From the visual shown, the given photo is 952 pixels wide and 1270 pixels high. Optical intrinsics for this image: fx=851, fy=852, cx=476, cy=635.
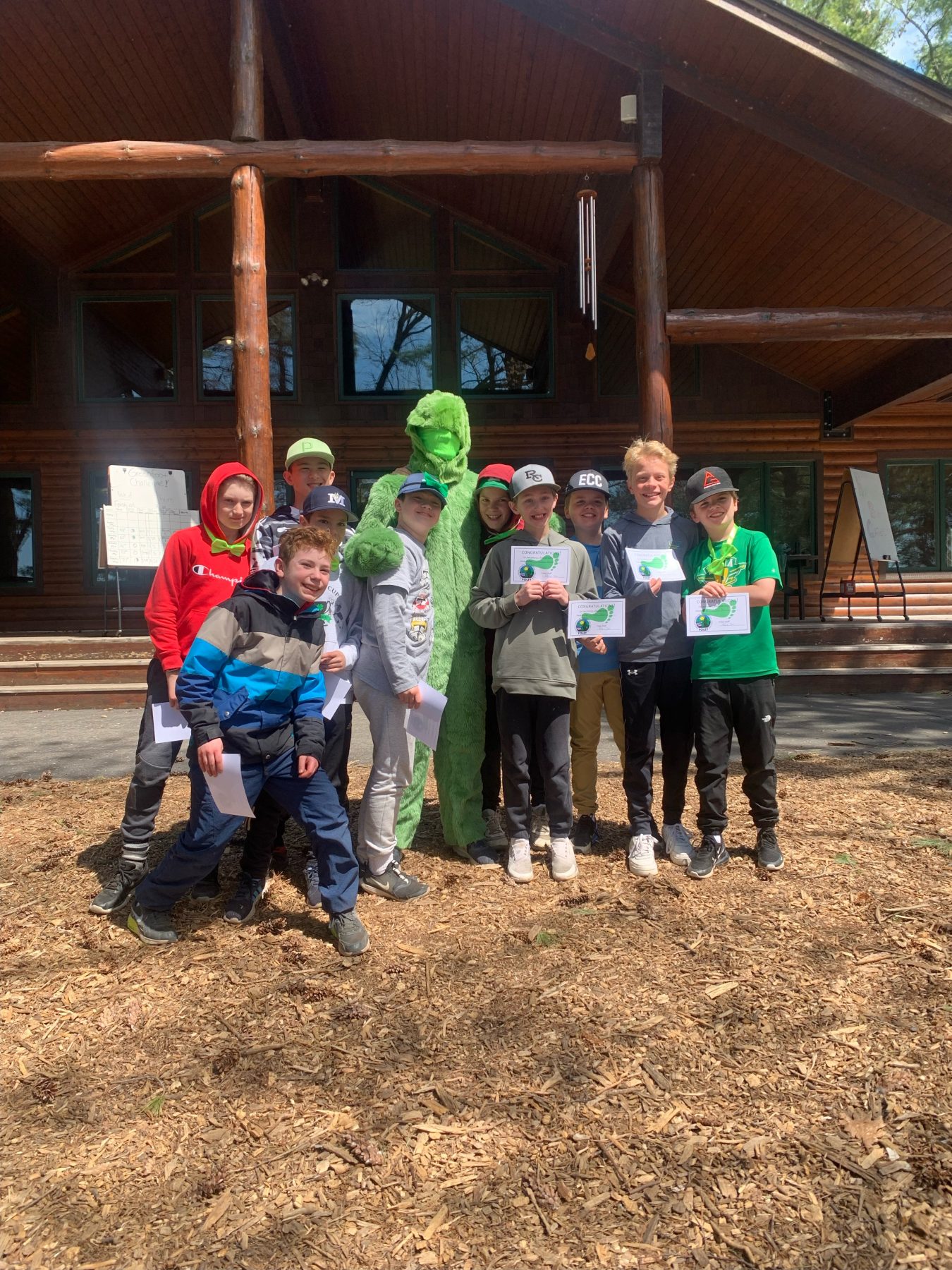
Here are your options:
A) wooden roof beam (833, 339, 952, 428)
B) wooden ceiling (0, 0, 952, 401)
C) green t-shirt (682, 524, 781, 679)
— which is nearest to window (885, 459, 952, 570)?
wooden roof beam (833, 339, 952, 428)

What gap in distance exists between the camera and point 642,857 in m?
3.75

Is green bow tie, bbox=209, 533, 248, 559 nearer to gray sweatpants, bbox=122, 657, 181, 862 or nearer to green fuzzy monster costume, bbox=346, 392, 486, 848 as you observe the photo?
gray sweatpants, bbox=122, 657, 181, 862

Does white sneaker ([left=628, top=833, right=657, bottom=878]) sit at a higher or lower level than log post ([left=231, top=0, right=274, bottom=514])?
lower

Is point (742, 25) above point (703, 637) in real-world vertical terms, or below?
above

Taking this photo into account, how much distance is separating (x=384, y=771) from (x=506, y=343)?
1149 cm

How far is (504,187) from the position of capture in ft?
39.3

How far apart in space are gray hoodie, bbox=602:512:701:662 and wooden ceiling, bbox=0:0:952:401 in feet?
21.1

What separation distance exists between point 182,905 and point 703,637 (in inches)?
97.4

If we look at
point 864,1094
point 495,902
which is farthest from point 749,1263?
point 495,902

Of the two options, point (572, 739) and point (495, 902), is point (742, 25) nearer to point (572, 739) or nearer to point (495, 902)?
point (572, 739)

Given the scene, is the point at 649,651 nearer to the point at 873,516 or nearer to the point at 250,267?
the point at 250,267

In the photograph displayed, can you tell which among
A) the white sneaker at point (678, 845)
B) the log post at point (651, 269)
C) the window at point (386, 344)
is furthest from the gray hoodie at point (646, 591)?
the window at point (386, 344)

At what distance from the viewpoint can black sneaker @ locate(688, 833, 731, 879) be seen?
3.69m

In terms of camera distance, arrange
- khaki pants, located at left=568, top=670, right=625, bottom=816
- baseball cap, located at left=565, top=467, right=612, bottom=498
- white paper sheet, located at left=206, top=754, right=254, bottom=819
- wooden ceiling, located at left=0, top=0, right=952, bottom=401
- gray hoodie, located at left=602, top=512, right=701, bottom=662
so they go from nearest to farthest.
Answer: white paper sheet, located at left=206, top=754, right=254, bottom=819, gray hoodie, located at left=602, top=512, right=701, bottom=662, baseball cap, located at left=565, top=467, right=612, bottom=498, khaki pants, located at left=568, top=670, right=625, bottom=816, wooden ceiling, located at left=0, top=0, right=952, bottom=401
